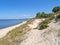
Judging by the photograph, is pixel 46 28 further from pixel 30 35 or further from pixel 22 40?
pixel 22 40

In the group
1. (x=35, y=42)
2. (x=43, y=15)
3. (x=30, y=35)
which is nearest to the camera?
(x=35, y=42)

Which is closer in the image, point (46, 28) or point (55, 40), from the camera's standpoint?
point (55, 40)

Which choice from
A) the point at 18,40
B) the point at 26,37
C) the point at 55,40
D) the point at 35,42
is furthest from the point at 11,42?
the point at 55,40

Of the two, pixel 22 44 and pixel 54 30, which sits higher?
pixel 54 30

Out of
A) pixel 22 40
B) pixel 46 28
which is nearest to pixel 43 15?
pixel 46 28

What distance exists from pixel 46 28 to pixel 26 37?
2566 millimetres

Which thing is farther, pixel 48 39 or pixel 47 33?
pixel 47 33

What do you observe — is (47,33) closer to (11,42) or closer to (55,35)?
(55,35)

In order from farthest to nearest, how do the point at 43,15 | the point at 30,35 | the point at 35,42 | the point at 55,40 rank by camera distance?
the point at 43,15, the point at 30,35, the point at 35,42, the point at 55,40

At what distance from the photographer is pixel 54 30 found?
15.0 metres

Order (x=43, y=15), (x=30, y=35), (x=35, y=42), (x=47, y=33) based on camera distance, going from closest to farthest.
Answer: (x=35, y=42) → (x=47, y=33) → (x=30, y=35) → (x=43, y=15)

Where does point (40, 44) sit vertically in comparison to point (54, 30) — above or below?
below

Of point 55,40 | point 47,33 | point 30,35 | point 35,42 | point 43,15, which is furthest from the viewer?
point 43,15

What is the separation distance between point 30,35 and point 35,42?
238cm
